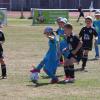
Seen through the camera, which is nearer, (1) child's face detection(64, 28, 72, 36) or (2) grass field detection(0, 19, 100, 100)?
(2) grass field detection(0, 19, 100, 100)

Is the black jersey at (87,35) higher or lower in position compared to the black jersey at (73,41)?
lower

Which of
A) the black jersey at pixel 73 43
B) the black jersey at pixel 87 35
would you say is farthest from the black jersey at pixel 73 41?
the black jersey at pixel 87 35

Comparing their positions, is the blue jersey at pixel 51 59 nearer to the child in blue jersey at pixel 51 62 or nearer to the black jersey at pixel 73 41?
the child in blue jersey at pixel 51 62

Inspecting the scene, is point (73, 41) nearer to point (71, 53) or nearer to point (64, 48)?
point (71, 53)

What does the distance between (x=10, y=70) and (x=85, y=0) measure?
59.5 m

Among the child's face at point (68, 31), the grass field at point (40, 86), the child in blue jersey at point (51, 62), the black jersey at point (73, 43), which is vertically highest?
the child's face at point (68, 31)

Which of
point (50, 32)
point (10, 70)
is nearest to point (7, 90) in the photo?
point (50, 32)

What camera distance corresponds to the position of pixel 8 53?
21.7 meters

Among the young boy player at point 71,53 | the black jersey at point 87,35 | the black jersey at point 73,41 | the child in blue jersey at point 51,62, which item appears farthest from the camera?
the black jersey at point 87,35

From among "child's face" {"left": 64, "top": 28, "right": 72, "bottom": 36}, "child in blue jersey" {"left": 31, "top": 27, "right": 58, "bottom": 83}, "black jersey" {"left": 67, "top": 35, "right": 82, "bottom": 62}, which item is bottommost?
"child in blue jersey" {"left": 31, "top": 27, "right": 58, "bottom": 83}

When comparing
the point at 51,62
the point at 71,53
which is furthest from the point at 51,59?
the point at 71,53

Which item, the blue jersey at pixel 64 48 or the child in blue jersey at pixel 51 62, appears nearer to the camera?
the child in blue jersey at pixel 51 62

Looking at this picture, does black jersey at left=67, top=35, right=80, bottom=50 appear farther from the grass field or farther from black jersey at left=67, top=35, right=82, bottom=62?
the grass field

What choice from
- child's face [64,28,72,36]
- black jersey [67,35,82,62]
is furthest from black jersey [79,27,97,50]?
child's face [64,28,72,36]
